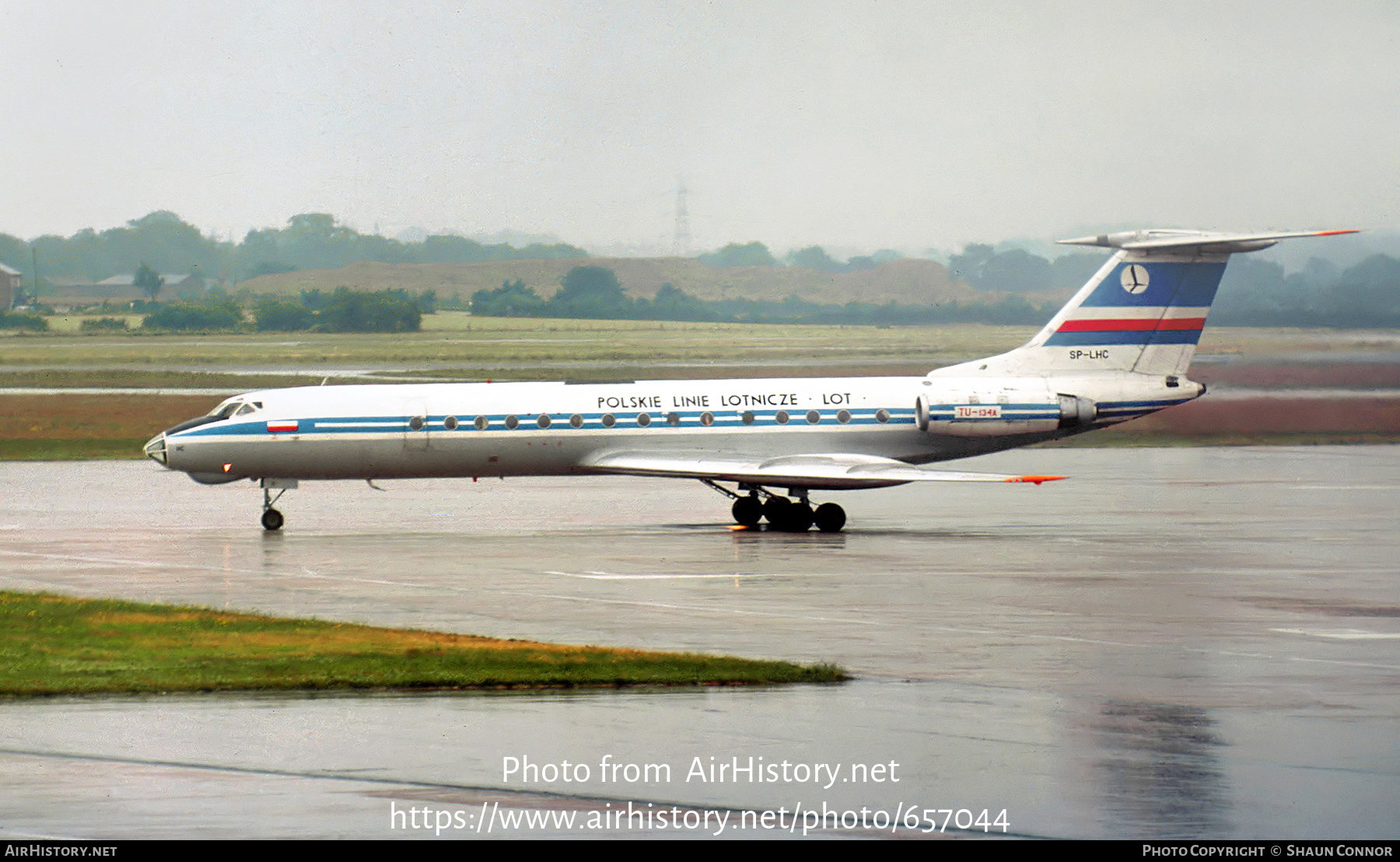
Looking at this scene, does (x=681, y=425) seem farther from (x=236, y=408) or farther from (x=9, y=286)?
(x=9, y=286)

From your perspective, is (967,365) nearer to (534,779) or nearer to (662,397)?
(662,397)

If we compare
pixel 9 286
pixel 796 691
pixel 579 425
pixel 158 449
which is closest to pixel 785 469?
pixel 579 425

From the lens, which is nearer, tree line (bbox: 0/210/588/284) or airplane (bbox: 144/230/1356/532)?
airplane (bbox: 144/230/1356/532)

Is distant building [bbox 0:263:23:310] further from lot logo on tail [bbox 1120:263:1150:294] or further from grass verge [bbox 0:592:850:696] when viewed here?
grass verge [bbox 0:592:850:696]

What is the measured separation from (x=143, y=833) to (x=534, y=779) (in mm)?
2557

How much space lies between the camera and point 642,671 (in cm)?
1471

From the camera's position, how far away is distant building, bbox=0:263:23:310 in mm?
79500

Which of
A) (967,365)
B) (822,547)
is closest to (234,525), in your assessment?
(822,547)

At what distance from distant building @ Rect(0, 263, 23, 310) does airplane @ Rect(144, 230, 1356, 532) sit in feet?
181

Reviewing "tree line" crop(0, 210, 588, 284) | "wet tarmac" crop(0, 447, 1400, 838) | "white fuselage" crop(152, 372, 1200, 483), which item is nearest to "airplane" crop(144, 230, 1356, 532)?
"white fuselage" crop(152, 372, 1200, 483)

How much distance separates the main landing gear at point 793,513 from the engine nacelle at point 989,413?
2619 mm

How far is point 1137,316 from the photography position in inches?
1246

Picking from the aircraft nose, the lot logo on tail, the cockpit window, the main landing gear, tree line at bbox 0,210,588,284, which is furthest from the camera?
tree line at bbox 0,210,588,284

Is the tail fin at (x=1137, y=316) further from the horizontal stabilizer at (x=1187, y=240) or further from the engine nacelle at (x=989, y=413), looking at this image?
the engine nacelle at (x=989, y=413)
